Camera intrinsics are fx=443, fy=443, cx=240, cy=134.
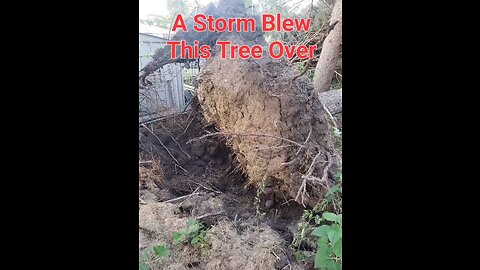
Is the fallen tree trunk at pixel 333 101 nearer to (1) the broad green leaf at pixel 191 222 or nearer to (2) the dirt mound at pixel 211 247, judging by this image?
(2) the dirt mound at pixel 211 247

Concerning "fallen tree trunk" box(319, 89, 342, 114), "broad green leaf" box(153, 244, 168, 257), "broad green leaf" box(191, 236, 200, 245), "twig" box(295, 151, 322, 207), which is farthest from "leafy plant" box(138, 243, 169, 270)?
"fallen tree trunk" box(319, 89, 342, 114)

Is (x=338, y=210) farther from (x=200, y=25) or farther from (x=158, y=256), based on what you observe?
(x=200, y=25)

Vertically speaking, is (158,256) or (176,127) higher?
(176,127)

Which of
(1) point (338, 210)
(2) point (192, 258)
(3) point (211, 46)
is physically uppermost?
(3) point (211, 46)

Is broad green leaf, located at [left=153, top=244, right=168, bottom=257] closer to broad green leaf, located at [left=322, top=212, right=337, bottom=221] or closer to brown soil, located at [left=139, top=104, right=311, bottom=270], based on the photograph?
brown soil, located at [left=139, top=104, right=311, bottom=270]

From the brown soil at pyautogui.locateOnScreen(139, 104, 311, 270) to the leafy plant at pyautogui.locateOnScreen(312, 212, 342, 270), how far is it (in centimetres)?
9

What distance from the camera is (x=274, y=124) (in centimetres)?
194

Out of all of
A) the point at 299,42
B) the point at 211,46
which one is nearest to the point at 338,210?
the point at 299,42

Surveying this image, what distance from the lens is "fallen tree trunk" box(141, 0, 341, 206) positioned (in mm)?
1910

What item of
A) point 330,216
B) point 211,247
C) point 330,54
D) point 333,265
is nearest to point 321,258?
point 333,265

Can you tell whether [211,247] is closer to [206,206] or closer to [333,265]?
[206,206]

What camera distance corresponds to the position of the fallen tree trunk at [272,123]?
6.27 ft
